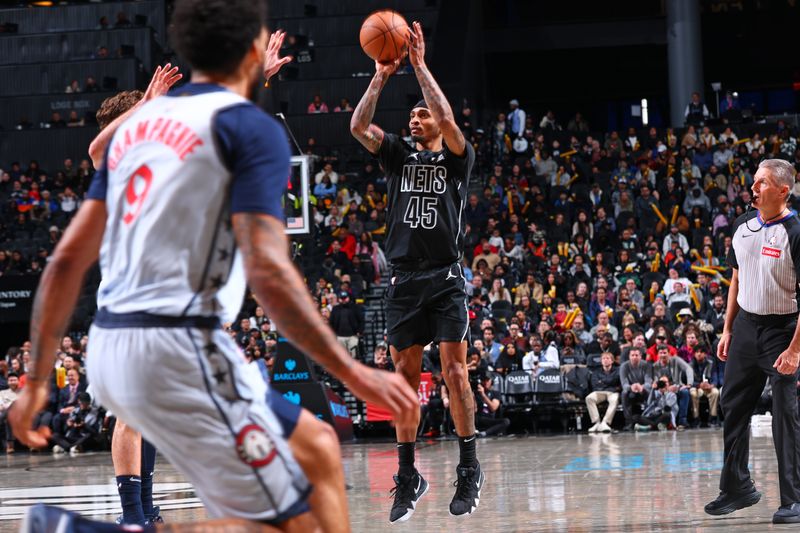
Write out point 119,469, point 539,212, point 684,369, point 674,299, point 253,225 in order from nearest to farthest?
point 253,225 → point 119,469 → point 684,369 → point 674,299 → point 539,212

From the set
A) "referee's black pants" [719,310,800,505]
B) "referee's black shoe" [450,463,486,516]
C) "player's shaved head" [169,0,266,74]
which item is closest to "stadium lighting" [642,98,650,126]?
"referee's black pants" [719,310,800,505]

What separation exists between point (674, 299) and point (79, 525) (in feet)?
56.0

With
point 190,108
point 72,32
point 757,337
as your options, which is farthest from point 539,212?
point 190,108

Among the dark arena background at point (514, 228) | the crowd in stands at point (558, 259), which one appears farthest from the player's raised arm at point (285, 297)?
the crowd in stands at point (558, 259)

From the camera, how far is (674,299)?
1875 cm

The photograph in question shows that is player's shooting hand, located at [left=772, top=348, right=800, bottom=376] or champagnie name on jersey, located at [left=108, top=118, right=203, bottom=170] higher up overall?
champagnie name on jersey, located at [left=108, top=118, right=203, bottom=170]

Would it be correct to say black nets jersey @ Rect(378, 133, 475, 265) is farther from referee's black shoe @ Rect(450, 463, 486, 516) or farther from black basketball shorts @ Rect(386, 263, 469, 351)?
referee's black shoe @ Rect(450, 463, 486, 516)

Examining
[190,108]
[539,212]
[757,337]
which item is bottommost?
[757,337]

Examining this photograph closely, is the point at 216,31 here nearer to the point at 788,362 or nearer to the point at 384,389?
the point at 384,389

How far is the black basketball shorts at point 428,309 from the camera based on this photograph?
21.0 feet

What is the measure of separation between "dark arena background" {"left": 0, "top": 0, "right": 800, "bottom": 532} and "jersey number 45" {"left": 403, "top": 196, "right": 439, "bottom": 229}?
177 centimetres

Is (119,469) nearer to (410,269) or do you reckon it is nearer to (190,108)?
(410,269)

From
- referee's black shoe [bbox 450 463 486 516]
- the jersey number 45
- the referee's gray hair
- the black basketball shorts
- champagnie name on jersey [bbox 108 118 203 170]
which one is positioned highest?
the referee's gray hair

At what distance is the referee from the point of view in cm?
632
